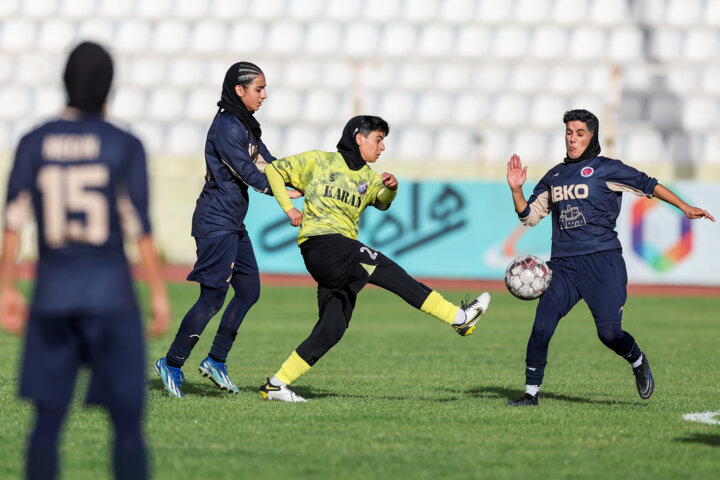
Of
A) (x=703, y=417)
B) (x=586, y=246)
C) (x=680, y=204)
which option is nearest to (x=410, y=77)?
(x=586, y=246)

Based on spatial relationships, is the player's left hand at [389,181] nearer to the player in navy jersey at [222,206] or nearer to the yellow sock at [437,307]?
the player in navy jersey at [222,206]

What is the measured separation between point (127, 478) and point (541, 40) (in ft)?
79.0

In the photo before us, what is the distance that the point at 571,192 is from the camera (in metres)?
7.86

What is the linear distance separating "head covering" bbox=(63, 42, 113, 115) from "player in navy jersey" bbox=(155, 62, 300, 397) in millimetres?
3674

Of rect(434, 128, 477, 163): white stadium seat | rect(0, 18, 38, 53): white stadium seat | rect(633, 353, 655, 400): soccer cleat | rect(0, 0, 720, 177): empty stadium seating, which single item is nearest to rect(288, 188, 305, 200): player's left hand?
rect(633, 353, 655, 400): soccer cleat

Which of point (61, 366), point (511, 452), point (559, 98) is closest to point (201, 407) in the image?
point (511, 452)

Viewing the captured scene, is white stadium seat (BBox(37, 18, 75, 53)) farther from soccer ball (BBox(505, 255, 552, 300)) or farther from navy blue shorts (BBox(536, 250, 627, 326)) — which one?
navy blue shorts (BBox(536, 250, 627, 326))

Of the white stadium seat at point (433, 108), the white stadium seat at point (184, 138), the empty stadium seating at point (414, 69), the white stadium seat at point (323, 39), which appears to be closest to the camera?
the empty stadium seating at point (414, 69)

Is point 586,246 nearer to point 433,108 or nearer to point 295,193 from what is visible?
point 295,193

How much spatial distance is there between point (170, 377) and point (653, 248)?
14461 mm

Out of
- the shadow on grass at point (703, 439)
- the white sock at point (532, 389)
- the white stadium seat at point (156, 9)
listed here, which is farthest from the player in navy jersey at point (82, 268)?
the white stadium seat at point (156, 9)

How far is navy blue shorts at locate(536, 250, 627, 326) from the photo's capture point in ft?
25.4

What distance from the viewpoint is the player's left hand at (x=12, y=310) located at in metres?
4.08

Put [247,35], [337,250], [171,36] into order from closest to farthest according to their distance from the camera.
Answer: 1. [337,250]
2. [247,35]
3. [171,36]
